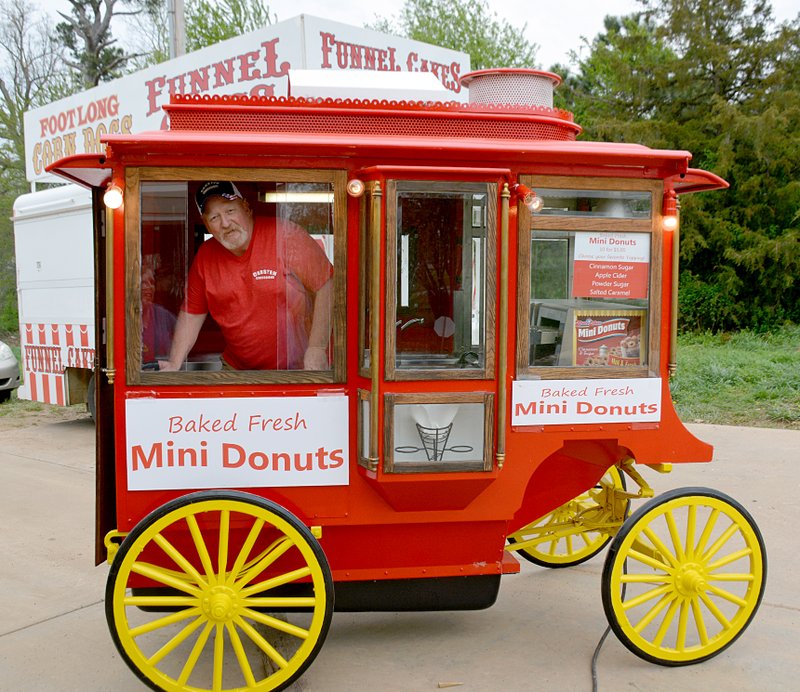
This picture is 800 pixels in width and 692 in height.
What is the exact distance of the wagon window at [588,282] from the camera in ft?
10.1

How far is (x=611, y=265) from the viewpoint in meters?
3.12

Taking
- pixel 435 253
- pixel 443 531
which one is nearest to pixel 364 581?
pixel 443 531

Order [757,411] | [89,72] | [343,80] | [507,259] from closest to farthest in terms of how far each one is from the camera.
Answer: [507,259]
[343,80]
[757,411]
[89,72]

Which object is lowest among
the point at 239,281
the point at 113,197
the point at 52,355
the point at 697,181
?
the point at 52,355

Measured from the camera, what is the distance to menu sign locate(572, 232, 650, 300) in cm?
310

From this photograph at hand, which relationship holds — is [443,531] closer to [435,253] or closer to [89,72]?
[435,253]

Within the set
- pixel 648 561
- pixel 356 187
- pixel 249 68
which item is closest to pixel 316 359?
pixel 356 187

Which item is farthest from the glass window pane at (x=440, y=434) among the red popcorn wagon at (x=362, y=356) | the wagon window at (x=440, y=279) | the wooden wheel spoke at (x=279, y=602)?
the wooden wheel spoke at (x=279, y=602)

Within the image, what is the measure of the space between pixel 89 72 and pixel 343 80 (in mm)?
25664

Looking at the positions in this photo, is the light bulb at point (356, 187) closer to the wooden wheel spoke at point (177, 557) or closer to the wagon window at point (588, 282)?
the wagon window at point (588, 282)

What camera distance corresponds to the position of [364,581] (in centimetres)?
320

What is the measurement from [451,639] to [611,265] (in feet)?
5.77

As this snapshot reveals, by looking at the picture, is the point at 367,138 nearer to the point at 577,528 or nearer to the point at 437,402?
the point at 437,402

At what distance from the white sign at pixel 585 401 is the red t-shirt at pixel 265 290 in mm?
880
